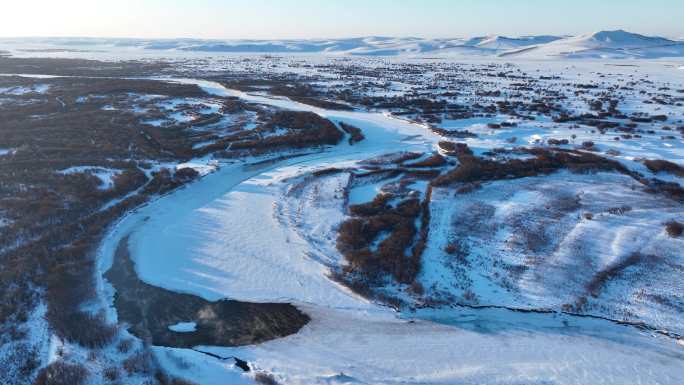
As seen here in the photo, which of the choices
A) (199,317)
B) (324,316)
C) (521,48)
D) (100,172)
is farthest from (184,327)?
(521,48)

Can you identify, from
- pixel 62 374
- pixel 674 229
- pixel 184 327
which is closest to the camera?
pixel 62 374

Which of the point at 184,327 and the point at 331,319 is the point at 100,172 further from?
the point at 331,319

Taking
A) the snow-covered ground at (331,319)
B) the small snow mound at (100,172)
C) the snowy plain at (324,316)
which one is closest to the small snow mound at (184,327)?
the snowy plain at (324,316)

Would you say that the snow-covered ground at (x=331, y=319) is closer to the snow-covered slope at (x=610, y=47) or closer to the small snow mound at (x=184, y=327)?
the small snow mound at (x=184, y=327)

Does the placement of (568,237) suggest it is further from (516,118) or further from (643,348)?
(516,118)

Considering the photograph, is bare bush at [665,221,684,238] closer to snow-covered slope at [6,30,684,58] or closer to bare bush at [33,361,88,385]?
bare bush at [33,361,88,385]

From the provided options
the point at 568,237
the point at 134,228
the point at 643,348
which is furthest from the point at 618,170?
the point at 134,228
